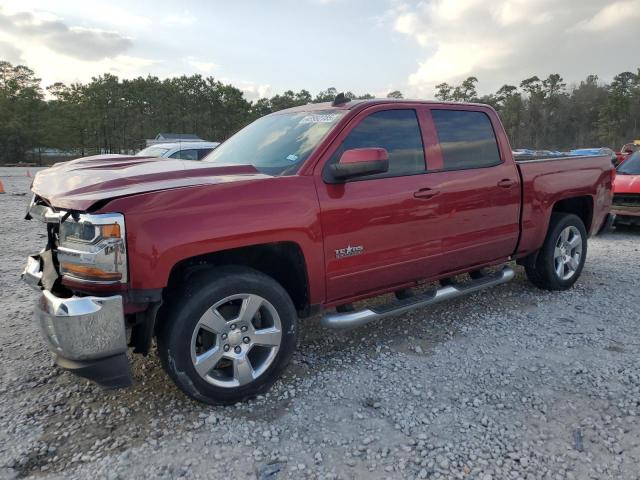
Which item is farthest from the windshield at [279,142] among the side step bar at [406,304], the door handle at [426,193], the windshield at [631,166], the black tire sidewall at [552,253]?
the windshield at [631,166]

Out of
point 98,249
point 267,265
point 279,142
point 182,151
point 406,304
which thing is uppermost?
point 182,151

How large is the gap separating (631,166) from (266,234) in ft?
28.7

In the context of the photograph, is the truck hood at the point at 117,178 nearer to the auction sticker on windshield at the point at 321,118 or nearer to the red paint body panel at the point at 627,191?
the auction sticker on windshield at the point at 321,118

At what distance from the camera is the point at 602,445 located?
247cm

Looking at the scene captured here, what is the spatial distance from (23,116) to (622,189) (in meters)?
64.0

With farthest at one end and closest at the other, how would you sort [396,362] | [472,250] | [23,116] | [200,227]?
[23,116] → [472,250] → [396,362] → [200,227]

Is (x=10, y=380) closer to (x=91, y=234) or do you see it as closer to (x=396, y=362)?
(x=91, y=234)

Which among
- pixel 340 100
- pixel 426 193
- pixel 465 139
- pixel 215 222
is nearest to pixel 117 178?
pixel 215 222

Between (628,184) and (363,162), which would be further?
(628,184)

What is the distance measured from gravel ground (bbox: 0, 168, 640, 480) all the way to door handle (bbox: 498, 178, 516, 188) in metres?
1.24

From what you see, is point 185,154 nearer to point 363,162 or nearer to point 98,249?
point 363,162

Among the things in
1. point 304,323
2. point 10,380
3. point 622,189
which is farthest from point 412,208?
point 622,189

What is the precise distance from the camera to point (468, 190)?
12.9 feet

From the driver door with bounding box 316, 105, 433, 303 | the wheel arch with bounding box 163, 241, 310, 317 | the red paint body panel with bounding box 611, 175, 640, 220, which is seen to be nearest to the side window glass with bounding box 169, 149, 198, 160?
the driver door with bounding box 316, 105, 433, 303
